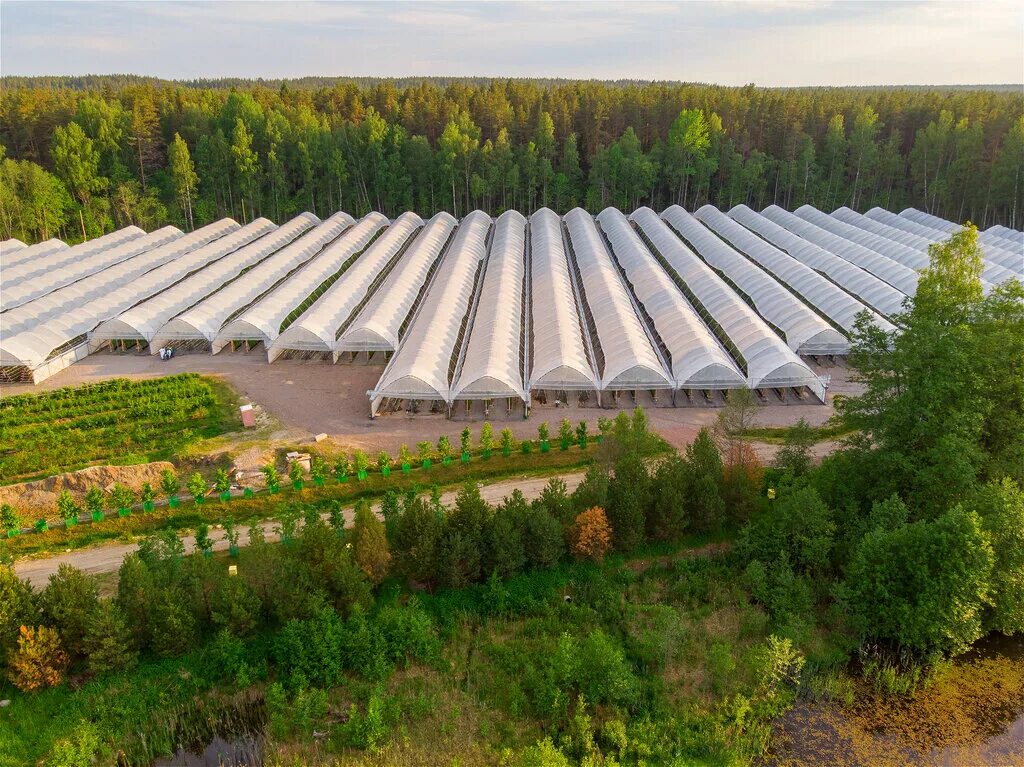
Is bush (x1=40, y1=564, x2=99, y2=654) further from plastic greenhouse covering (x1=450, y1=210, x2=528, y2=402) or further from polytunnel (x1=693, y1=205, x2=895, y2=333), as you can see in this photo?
polytunnel (x1=693, y1=205, x2=895, y2=333)

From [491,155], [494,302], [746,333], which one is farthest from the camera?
[491,155]

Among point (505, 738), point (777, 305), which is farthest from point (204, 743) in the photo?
point (777, 305)

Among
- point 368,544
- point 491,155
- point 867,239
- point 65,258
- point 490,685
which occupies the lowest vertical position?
point 490,685

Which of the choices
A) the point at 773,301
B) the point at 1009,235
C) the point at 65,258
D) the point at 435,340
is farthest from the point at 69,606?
Result: the point at 1009,235

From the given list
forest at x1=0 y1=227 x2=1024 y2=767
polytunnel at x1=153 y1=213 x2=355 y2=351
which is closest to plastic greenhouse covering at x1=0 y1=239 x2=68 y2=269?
polytunnel at x1=153 y1=213 x2=355 y2=351

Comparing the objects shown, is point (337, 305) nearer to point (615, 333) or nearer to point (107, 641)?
point (615, 333)

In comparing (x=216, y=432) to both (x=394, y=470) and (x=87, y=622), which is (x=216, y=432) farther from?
(x=87, y=622)

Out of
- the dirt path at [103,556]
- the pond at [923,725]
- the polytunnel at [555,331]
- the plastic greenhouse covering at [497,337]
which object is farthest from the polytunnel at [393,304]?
the pond at [923,725]
